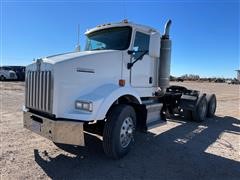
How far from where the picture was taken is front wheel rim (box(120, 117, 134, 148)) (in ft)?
16.1

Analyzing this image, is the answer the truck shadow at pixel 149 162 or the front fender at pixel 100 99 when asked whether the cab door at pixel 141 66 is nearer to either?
the front fender at pixel 100 99

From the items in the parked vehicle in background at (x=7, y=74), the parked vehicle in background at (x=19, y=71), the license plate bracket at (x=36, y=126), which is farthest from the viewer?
the parked vehicle in background at (x=19, y=71)

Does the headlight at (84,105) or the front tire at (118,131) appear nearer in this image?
the headlight at (84,105)

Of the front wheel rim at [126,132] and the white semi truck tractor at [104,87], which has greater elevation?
the white semi truck tractor at [104,87]

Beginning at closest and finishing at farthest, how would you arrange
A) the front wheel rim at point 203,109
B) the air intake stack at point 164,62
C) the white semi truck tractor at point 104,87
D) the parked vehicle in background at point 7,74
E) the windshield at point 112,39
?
the white semi truck tractor at point 104,87 → the windshield at point 112,39 → the air intake stack at point 164,62 → the front wheel rim at point 203,109 → the parked vehicle in background at point 7,74

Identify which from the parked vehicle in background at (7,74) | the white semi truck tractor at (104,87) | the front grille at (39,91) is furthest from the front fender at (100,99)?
the parked vehicle in background at (7,74)

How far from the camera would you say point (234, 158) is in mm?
5223

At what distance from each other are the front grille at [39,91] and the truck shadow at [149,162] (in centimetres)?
101

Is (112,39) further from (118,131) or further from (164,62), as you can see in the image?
(118,131)

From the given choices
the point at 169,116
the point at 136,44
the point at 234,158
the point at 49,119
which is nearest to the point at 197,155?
the point at 234,158

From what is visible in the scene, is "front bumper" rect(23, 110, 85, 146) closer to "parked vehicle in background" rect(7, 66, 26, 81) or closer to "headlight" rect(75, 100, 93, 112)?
"headlight" rect(75, 100, 93, 112)

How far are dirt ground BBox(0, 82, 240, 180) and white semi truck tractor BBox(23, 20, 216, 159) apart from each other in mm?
439

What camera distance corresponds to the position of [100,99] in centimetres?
436

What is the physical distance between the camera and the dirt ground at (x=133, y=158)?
4.20 meters
